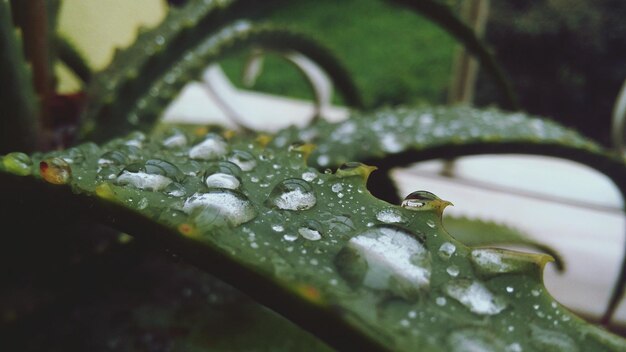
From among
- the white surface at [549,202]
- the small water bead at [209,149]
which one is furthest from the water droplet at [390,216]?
the white surface at [549,202]

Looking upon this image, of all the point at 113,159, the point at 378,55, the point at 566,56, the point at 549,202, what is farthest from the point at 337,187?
the point at 378,55

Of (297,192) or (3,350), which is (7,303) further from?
(297,192)

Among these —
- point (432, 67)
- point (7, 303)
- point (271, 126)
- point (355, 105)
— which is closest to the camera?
point (7, 303)

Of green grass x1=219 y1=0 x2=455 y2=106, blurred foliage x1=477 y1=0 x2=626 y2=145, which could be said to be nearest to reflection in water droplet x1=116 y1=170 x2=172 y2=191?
blurred foliage x1=477 y1=0 x2=626 y2=145

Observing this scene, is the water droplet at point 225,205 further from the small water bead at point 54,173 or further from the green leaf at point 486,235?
the green leaf at point 486,235

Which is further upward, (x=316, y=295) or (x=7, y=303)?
(x=316, y=295)

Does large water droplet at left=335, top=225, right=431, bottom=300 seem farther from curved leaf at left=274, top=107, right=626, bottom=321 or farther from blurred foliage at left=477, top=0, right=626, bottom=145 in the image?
blurred foliage at left=477, top=0, right=626, bottom=145

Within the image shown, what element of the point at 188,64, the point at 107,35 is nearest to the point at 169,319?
the point at 188,64

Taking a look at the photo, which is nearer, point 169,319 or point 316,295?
point 316,295
